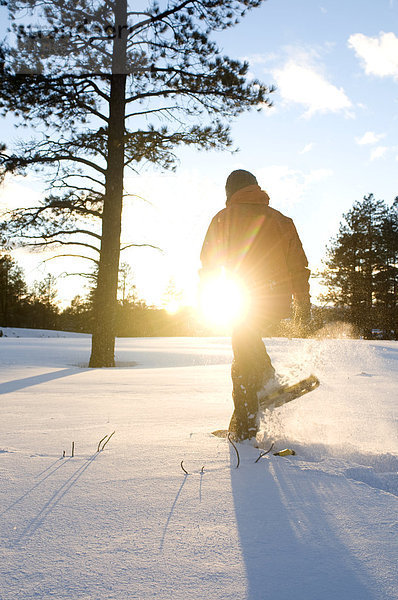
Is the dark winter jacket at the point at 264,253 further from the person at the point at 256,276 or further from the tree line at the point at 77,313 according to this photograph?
the tree line at the point at 77,313

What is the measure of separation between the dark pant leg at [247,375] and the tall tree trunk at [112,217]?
19.4 feet

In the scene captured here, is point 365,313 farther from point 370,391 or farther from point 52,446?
point 52,446

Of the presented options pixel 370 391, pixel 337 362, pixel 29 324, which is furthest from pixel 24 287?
pixel 370 391

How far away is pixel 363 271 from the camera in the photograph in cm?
3138

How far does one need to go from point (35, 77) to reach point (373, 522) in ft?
29.2

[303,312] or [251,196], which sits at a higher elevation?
[251,196]

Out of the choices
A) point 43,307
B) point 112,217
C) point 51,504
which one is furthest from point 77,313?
point 51,504

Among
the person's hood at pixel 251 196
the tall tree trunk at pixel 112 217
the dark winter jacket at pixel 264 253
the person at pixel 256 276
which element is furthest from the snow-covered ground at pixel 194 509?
the tall tree trunk at pixel 112 217

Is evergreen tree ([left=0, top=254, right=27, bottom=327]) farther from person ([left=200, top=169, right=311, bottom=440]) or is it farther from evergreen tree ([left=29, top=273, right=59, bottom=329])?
person ([left=200, top=169, right=311, bottom=440])

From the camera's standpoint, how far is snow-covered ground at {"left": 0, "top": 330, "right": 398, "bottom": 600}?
92 centimetres

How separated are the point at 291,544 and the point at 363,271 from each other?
33.1 m

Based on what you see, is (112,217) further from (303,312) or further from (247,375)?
(247,375)

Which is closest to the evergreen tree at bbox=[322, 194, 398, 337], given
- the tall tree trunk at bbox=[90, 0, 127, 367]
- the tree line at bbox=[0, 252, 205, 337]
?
the tree line at bbox=[0, 252, 205, 337]

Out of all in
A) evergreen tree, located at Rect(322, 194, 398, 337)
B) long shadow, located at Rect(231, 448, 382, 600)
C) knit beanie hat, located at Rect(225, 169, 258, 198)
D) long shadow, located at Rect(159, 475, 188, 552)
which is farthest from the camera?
evergreen tree, located at Rect(322, 194, 398, 337)
